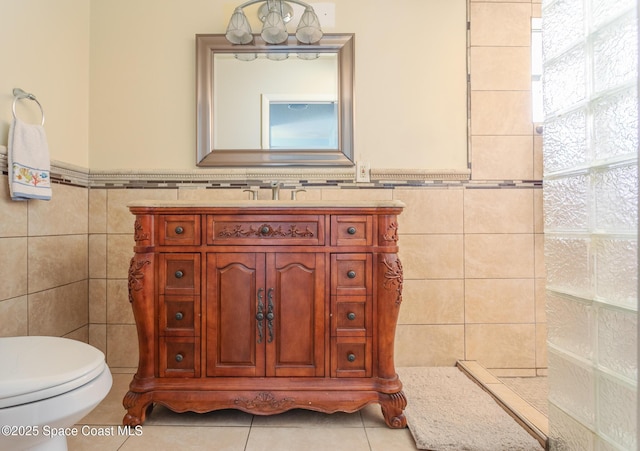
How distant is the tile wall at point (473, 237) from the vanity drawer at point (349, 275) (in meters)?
0.62

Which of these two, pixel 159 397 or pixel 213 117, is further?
pixel 213 117

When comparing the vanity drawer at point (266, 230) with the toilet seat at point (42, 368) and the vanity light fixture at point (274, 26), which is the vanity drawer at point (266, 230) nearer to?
the toilet seat at point (42, 368)

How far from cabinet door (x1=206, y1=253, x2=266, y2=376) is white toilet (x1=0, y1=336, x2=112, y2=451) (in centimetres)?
42

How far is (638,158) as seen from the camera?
90 centimetres

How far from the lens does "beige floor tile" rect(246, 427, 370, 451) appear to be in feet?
4.21

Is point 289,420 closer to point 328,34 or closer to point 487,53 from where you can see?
point 328,34

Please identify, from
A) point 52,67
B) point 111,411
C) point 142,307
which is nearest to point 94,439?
point 111,411

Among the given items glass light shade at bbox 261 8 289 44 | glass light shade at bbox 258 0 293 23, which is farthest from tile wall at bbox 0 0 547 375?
glass light shade at bbox 258 0 293 23

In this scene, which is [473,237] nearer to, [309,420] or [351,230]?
[351,230]

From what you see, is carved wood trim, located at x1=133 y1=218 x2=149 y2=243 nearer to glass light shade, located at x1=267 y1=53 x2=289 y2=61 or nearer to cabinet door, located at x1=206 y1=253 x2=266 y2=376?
cabinet door, located at x1=206 y1=253 x2=266 y2=376

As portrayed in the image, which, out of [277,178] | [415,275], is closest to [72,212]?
[277,178]

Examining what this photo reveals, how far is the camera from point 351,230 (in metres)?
1.39

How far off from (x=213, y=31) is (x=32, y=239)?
1.36 meters

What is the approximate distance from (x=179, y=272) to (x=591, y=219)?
1.40 m
